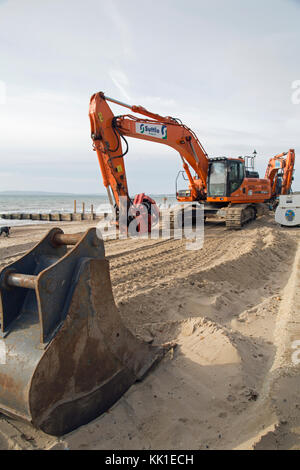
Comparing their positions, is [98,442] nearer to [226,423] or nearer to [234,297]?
[226,423]

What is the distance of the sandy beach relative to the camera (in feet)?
7.18

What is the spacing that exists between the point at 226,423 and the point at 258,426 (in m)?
0.22

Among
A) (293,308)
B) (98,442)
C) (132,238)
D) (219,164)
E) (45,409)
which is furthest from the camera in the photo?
(219,164)

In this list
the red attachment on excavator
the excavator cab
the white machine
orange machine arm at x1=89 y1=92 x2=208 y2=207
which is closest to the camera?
orange machine arm at x1=89 y1=92 x2=208 y2=207

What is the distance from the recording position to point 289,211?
12.2 m

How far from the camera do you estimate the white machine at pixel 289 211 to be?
12.1 meters

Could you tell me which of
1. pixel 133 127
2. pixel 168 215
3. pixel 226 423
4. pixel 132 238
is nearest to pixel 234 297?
pixel 226 423

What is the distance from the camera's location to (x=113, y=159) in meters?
8.94

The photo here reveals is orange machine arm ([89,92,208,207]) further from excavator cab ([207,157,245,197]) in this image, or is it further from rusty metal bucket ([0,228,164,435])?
rusty metal bucket ([0,228,164,435])

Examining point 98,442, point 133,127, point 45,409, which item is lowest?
point 98,442
